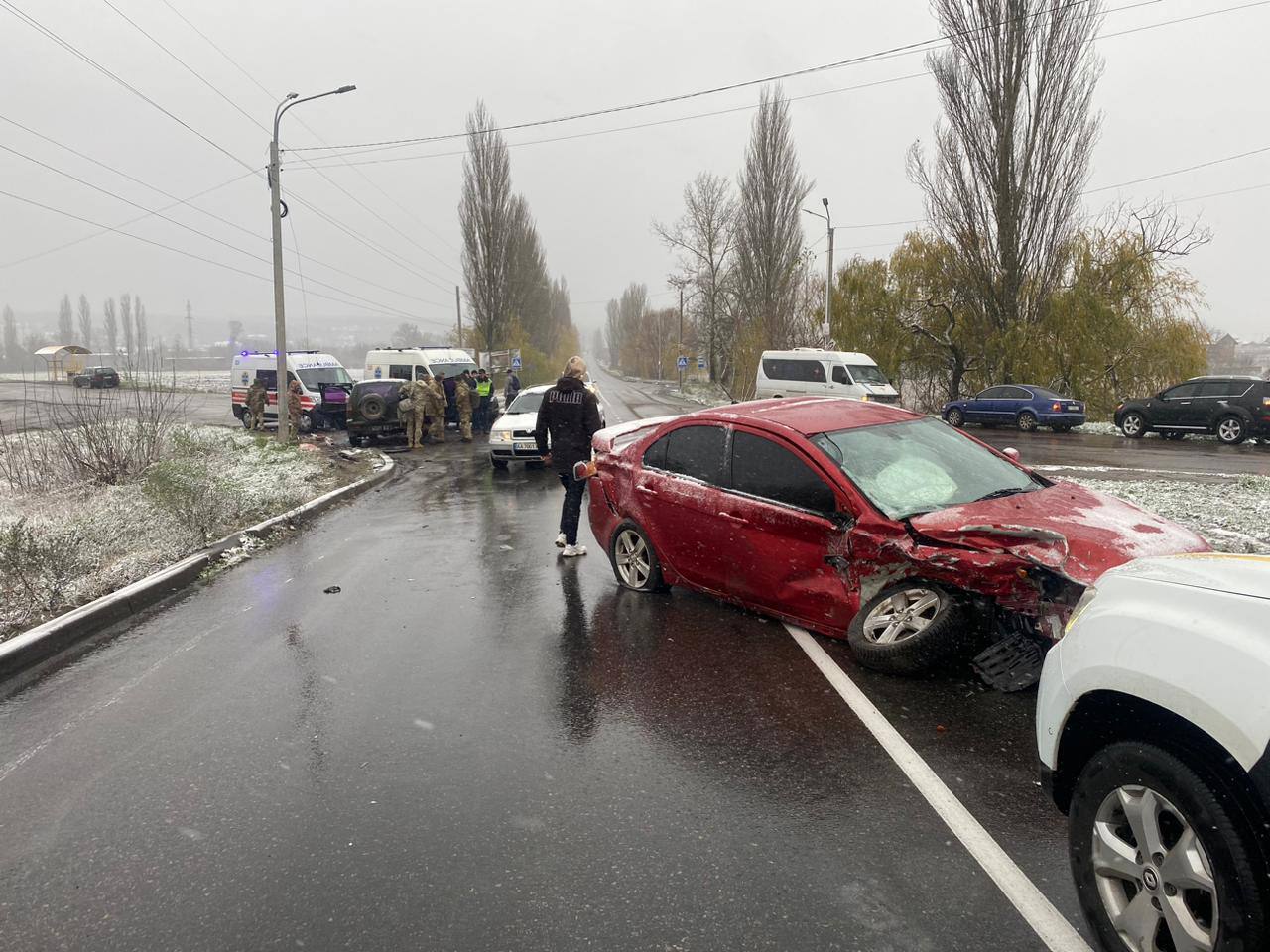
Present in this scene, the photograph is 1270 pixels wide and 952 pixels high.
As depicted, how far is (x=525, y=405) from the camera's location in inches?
650

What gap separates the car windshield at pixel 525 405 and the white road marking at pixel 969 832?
40.5ft

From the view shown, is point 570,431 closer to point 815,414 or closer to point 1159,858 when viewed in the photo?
point 815,414

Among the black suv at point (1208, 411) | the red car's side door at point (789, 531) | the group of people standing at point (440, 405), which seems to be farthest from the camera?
the group of people standing at point (440, 405)

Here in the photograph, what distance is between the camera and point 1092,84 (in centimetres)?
2509

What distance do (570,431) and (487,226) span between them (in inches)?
1663

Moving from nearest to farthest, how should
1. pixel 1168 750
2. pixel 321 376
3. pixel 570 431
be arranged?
1. pixel 1168 750
2. pixel 570 431
3. pixel 321 376

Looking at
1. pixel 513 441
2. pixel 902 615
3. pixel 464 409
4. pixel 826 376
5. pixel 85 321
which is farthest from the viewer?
pixel 85 321

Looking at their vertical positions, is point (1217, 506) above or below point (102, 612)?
above

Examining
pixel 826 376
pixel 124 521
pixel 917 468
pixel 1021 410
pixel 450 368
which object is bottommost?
pixel 124 521

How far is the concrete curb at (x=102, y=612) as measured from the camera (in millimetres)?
5258

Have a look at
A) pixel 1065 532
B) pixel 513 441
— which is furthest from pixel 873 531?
pixel 513 441

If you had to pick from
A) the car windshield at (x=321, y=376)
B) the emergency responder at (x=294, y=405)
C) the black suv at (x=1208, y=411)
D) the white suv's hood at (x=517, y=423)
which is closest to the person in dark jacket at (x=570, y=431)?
the white suv's hood at (x=517, y=423)

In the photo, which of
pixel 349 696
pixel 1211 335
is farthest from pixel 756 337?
pixel 349 696

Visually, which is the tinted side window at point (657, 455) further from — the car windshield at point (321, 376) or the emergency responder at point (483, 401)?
the car windshield at point (321, 376)
